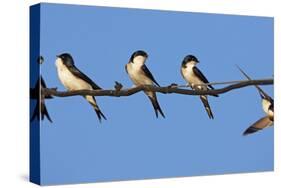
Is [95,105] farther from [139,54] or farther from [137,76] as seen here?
[139,54]

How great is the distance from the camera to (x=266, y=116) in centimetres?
837

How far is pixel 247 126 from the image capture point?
27.0 feet

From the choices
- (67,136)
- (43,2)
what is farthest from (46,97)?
(43,2)

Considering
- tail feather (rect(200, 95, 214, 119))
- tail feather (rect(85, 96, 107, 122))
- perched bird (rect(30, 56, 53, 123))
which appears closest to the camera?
perched bird (rect(30, 56, 53, 123))

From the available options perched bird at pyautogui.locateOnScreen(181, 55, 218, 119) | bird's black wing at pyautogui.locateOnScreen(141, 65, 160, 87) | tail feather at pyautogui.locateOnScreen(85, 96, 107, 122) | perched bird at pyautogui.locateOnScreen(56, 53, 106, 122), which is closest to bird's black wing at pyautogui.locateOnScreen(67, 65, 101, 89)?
perched bird at pyautogui.locateOnScreen(56, 53, 106, 122)

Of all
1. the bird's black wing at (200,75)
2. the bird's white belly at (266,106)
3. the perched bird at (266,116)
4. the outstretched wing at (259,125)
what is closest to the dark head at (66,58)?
the bird's black wing at (200,75)

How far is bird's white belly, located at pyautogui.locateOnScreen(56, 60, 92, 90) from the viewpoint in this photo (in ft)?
23.7

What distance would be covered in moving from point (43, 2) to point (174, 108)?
1.79 m

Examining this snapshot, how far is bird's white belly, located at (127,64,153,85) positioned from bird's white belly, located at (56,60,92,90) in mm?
480

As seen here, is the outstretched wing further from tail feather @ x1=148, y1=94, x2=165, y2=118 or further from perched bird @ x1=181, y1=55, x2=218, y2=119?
tail feather @ x1=148, y1=94, x2=165, y2=118

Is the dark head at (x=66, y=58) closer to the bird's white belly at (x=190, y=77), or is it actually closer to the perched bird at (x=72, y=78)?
the perched bird at (x=72, y=78)

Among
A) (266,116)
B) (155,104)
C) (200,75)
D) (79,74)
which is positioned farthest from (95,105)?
(266,116)

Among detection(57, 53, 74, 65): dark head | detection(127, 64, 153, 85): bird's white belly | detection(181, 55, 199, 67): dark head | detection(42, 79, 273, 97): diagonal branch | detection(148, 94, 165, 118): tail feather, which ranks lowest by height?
detection(148, 94, 165, 118): tail feather

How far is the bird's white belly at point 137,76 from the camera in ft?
24.9
